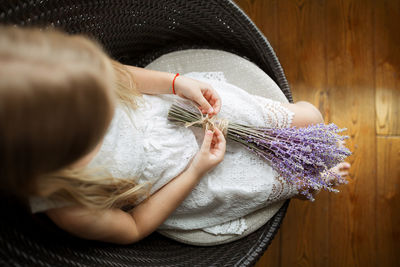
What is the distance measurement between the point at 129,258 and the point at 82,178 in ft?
0.97

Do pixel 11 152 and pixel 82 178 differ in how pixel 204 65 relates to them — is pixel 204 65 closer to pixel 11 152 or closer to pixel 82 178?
pixel 82 178

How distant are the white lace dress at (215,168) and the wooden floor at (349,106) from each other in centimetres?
56

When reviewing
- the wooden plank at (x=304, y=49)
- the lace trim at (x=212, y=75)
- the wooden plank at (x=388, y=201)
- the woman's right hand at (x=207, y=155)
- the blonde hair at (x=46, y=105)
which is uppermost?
the wooden plank at (x=304, y=49)

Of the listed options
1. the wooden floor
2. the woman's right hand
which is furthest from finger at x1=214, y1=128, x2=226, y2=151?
the wooden floor

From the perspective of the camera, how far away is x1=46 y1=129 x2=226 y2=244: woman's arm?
0.64 metres

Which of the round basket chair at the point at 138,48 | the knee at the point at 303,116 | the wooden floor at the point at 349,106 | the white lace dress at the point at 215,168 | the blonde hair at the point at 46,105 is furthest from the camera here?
the wooden floor at the point at 349,106

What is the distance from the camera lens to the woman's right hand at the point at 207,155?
29.5 inches

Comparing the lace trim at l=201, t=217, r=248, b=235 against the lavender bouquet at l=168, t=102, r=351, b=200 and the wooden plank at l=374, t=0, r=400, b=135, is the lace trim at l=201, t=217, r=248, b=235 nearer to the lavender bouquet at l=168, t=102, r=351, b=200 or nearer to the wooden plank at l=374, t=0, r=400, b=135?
the lavender bouquet at l=168, t=102, r=351, b=200

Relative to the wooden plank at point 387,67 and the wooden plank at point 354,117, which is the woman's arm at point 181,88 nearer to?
the wooden plank at point 354,117

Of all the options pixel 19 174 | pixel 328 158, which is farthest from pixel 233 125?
pixel 19 174

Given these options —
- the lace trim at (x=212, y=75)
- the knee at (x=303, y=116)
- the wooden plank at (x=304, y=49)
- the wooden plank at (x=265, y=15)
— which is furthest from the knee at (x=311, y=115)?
the wooden plank at (x=265, y=15)

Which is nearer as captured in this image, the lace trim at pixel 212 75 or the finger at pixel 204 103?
the finger at pixel 204 103

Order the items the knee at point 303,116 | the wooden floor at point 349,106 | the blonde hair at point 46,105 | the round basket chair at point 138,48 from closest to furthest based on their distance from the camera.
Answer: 1. the blonde hair at point 46,105
2. the round basket chair at point 138,48
3. the knee at point 303,116
4. the wooden floor at point 349,106

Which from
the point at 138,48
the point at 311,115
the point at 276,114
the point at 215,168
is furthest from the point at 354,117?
the point at 138,48
